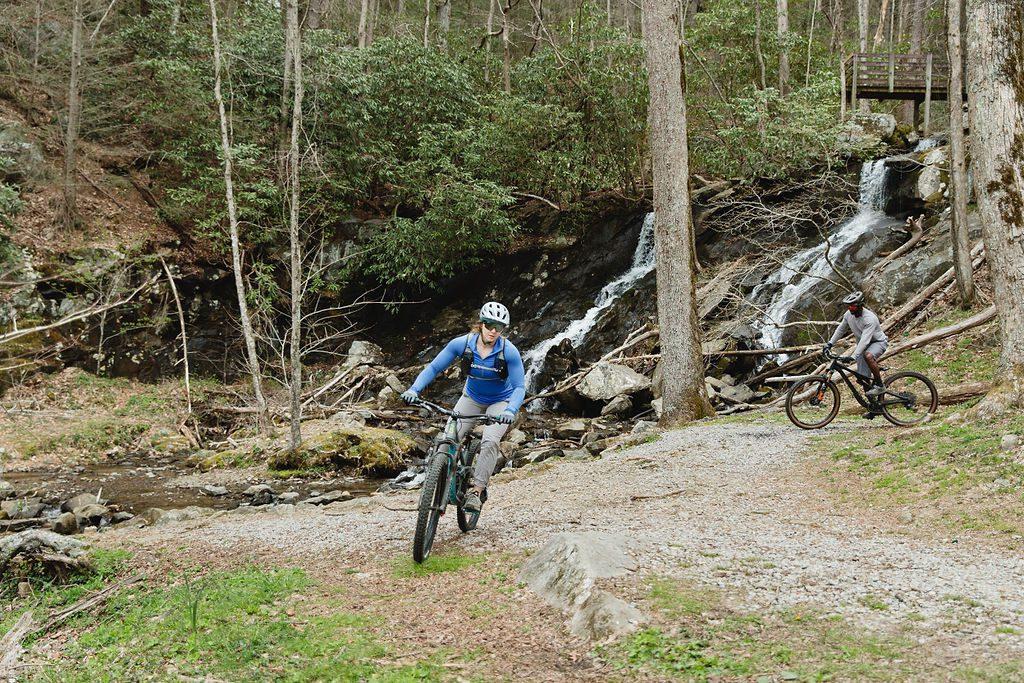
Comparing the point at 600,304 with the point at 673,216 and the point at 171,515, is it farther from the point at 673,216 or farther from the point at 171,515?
the point at 171,515

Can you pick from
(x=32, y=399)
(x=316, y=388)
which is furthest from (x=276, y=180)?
(x=32, y=399)

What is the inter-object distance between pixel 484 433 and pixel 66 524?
20.4 feet

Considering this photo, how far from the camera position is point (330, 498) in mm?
10625

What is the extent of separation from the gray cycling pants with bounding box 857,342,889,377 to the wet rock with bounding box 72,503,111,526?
10.6m

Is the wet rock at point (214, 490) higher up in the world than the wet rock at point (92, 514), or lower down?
lower down

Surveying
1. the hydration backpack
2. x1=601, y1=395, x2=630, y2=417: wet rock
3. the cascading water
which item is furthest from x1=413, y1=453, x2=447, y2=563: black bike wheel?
the cascading water

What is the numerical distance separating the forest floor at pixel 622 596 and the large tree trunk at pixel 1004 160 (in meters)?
0.91

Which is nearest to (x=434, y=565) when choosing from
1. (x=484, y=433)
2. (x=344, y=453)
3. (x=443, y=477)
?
(x=443, y=477)

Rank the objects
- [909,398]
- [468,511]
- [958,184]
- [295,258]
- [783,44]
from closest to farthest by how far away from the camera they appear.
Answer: [468,511] → [909,398] → [295,258] → [958,184] → [783,44]

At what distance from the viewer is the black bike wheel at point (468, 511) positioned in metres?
6.23

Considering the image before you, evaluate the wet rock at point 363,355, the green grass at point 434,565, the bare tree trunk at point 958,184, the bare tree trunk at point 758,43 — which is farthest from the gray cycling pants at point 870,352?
the bare tree trunk at point 758,43

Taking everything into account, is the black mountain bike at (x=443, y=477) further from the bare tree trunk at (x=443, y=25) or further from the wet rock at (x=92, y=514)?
the bare tree trunk at (x=443, y=25)

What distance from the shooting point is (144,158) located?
2234 cm

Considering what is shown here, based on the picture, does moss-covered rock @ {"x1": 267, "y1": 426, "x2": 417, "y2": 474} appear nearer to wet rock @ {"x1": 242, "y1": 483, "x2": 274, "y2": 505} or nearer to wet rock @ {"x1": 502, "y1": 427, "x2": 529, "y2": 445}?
wet rock @ {"x1": 242, "y1": 483, "x2": 274, "y2": 505}
